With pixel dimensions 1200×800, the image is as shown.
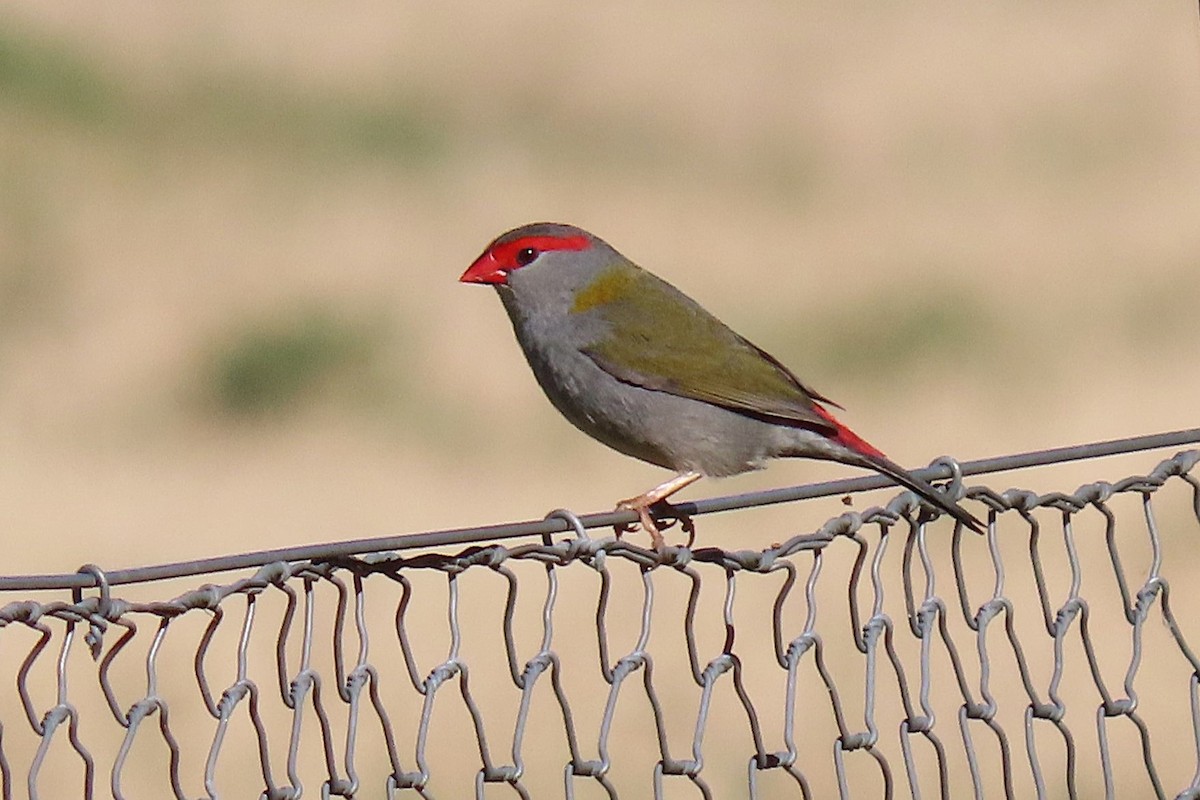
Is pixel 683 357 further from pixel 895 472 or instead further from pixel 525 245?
pixel 895 472

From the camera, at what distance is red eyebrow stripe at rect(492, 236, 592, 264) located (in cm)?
591

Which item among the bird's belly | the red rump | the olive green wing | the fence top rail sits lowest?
A: the fence top rail

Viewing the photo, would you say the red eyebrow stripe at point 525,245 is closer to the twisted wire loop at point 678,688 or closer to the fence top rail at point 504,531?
the twisted wire loop at point 678,688

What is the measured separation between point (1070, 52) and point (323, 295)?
747cm

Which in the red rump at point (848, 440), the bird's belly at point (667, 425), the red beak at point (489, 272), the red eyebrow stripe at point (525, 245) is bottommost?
the red rump at point (848, 440)

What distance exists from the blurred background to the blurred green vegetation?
0.03 m

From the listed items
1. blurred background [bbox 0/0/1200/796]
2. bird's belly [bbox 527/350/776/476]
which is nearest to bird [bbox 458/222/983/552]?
bird's belly [bbox 527/350/776/476]

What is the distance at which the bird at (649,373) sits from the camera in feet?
18.1

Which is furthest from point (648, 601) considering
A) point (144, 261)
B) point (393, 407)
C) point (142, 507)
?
point (144, 261)

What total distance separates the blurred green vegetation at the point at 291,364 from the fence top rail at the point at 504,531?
298 inches

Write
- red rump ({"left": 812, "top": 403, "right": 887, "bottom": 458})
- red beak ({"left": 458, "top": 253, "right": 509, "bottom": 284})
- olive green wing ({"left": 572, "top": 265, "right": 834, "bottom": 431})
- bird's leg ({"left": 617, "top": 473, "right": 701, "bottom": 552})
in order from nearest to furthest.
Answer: bird's leg ({"left": 617, "top": 473, "right": 701, "bottom": 552})
red rump ({"left": 812, "top": 403, "right": 887, "bottom": 458})
olive green wing ({"left": 572, "top": 265, "right": 834, "bottom": 431})
red beak ({"left": 458, "top": 253, "right": 509, "bottom": 284})

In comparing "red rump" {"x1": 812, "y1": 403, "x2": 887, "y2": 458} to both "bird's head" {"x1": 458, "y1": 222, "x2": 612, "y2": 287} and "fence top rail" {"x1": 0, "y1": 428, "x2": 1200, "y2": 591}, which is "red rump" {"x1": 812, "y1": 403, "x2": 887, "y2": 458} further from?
"bird's head" {"x1": 458, "y1": 222, "x2": 612, "y2": 287}

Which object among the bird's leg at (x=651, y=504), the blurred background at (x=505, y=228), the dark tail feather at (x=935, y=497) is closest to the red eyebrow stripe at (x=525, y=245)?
the bird's leg at (x=651, y=504)

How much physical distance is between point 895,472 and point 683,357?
1.30 m
